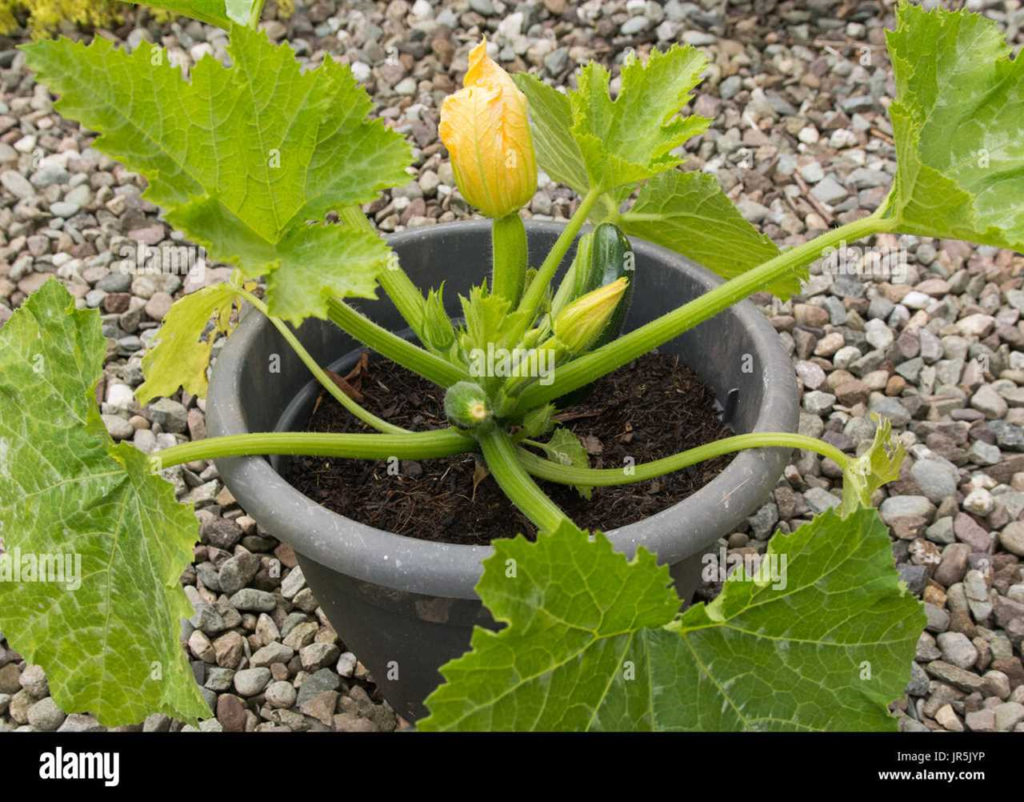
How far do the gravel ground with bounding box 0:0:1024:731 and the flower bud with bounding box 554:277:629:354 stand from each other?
863 millimetres

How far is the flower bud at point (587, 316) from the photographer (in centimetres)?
141

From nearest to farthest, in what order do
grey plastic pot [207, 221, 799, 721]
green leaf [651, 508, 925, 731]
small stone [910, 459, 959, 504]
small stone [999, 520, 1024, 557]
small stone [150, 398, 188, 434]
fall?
green leaf [651, 508, 925, 731]
grey plastic pot [207, 221, 799, 721]
small stone [999, 520, 1024, 557]
small stone [910, 459, 959, 504]
small stone [150, 398, 188, 434]

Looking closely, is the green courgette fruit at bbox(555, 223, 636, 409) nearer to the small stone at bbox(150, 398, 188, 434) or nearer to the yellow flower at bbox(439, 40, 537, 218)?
the yellow flower at bbox(439, 40, 537, 218)

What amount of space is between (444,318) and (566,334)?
21 centimetres

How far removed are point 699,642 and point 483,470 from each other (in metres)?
0.52

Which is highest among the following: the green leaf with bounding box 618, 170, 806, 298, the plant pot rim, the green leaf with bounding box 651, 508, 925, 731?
the green leaf with bounding box 618, 170, 806, 298

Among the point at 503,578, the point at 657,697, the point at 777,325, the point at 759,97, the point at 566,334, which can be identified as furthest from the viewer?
the point at 759,97

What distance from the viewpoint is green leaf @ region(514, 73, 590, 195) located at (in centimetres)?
173

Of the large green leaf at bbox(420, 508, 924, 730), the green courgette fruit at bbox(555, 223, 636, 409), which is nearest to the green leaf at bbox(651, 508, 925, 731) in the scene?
the large green leaf at bbox(420, 508, 924, 730)

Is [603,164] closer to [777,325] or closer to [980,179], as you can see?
[980,179]

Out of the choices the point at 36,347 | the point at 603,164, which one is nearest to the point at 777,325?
the point at 603,164

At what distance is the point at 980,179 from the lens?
5.04ft

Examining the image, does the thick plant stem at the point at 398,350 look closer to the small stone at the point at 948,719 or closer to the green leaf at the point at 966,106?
the green leaf at the point at 966,106

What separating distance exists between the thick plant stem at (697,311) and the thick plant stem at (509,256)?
140 millimetres
